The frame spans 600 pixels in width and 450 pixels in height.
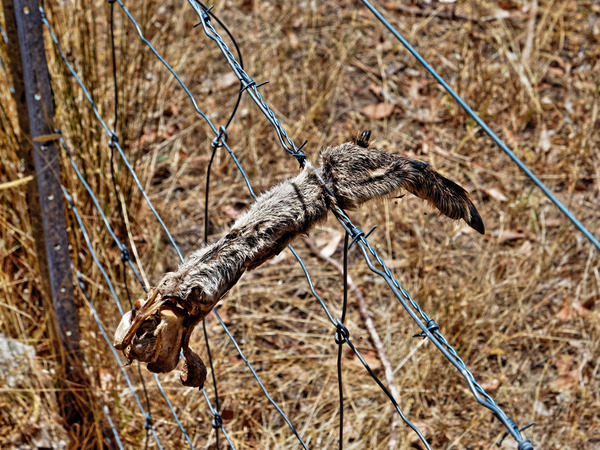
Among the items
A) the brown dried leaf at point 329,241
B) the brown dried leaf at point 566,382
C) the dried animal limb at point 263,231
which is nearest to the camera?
the dried animal limb at point 263,231

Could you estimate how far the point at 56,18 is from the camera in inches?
119

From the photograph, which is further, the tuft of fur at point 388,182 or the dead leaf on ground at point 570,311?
the dead leaf on ground at point 570,311

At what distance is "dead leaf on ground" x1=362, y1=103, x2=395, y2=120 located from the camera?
13.8ft

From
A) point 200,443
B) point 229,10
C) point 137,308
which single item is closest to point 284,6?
point 229,10

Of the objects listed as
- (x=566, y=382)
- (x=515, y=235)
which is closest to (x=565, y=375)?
(x=566, y=382)

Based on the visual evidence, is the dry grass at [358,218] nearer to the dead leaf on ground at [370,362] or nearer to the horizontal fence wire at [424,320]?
the dead leaf on ground at [370,362]

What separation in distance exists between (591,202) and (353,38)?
2.02m

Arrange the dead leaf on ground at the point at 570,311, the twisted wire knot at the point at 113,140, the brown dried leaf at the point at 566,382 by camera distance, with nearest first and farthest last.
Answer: the twisted wire knot at the point at 113,140 < the brown dried leaf at the point at 566,382 < the dead leaf on ground at the point at 570,311

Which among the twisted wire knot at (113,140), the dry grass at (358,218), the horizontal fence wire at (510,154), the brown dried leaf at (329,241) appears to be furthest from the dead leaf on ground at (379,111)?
the horizontal fence wire at (510,154)

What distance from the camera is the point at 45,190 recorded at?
229 centimetres

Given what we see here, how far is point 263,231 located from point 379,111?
307 centimetres

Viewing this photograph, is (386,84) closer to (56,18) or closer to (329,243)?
(329,243)

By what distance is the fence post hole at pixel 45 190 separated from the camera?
2.10 m

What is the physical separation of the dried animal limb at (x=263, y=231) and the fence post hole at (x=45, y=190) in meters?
1.18
